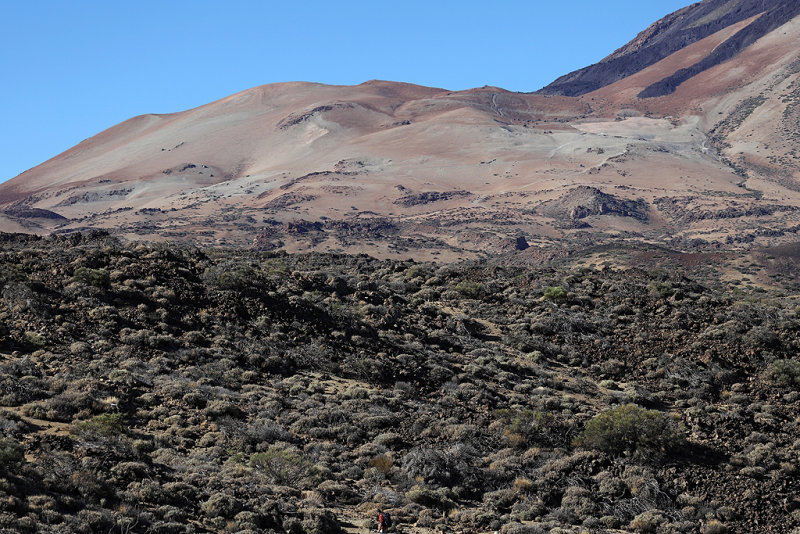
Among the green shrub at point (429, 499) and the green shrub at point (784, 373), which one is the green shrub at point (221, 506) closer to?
the green shrub at point (429, 499)

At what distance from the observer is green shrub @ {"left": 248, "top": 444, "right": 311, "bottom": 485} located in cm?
1373

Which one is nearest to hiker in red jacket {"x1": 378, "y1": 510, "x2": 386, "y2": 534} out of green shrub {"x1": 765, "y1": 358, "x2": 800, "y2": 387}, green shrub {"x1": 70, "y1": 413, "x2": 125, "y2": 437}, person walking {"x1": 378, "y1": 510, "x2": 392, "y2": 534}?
person walking {"x1": 378, "y1": 510, "x2": 392, "y2": 534}

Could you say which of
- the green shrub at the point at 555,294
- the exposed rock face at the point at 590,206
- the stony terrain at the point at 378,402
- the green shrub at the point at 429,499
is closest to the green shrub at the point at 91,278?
the stony terrain at the point at 378,402

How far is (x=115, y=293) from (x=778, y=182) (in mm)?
141462

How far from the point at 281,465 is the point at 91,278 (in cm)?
1212

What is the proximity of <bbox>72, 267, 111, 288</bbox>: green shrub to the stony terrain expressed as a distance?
0.05 m

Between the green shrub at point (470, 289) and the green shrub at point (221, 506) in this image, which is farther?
the green shrub at point (470, 289)

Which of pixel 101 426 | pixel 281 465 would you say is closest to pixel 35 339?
pixel 101 426

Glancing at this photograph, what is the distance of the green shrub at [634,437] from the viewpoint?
1595 centimetres

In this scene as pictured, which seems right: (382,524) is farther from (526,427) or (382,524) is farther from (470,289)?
(470,289)

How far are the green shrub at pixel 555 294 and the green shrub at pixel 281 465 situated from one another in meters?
16.8

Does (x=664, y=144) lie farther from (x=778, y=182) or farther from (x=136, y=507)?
(x=136, y=507)

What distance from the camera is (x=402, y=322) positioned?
83.9 ft

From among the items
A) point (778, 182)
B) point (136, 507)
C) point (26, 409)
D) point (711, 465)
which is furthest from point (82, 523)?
point (778, 182)
